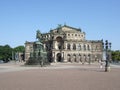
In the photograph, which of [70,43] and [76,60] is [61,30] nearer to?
[70,43]

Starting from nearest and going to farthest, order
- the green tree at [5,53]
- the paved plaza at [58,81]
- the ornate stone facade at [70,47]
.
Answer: the paved plaza at [58,81] → the ornate stone facade at [70,47] → the green tree at [5,53]

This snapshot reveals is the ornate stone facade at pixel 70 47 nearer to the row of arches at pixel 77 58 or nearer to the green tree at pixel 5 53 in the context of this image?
the row of arches at pixel 77 58

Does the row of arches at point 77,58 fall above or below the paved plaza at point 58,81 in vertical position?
above

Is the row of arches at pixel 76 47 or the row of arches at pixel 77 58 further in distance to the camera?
the row of arches at pixel 76 47

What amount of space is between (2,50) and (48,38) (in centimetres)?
3456

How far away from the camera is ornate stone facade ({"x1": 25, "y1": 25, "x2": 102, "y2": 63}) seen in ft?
429

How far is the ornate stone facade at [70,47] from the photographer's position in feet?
429

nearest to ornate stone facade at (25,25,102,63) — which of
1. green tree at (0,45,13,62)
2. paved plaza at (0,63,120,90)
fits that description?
green tree at (0,45,13,62)

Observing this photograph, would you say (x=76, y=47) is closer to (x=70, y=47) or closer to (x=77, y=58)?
(x=70, y=47)

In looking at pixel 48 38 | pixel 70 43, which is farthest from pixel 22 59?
pixel 70 43

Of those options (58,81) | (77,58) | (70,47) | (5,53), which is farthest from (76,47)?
(58,81)

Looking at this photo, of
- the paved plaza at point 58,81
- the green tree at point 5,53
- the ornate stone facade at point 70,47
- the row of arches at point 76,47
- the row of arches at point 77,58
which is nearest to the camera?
the paved plaza at point 58,81

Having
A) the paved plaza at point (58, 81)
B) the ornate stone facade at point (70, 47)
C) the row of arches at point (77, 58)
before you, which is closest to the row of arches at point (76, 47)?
the ornate stone facade at point (70, 47)

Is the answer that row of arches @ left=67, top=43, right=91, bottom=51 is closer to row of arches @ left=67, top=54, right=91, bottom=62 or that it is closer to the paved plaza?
row of arches @ left=67, top=54, right=91, bottom=62
